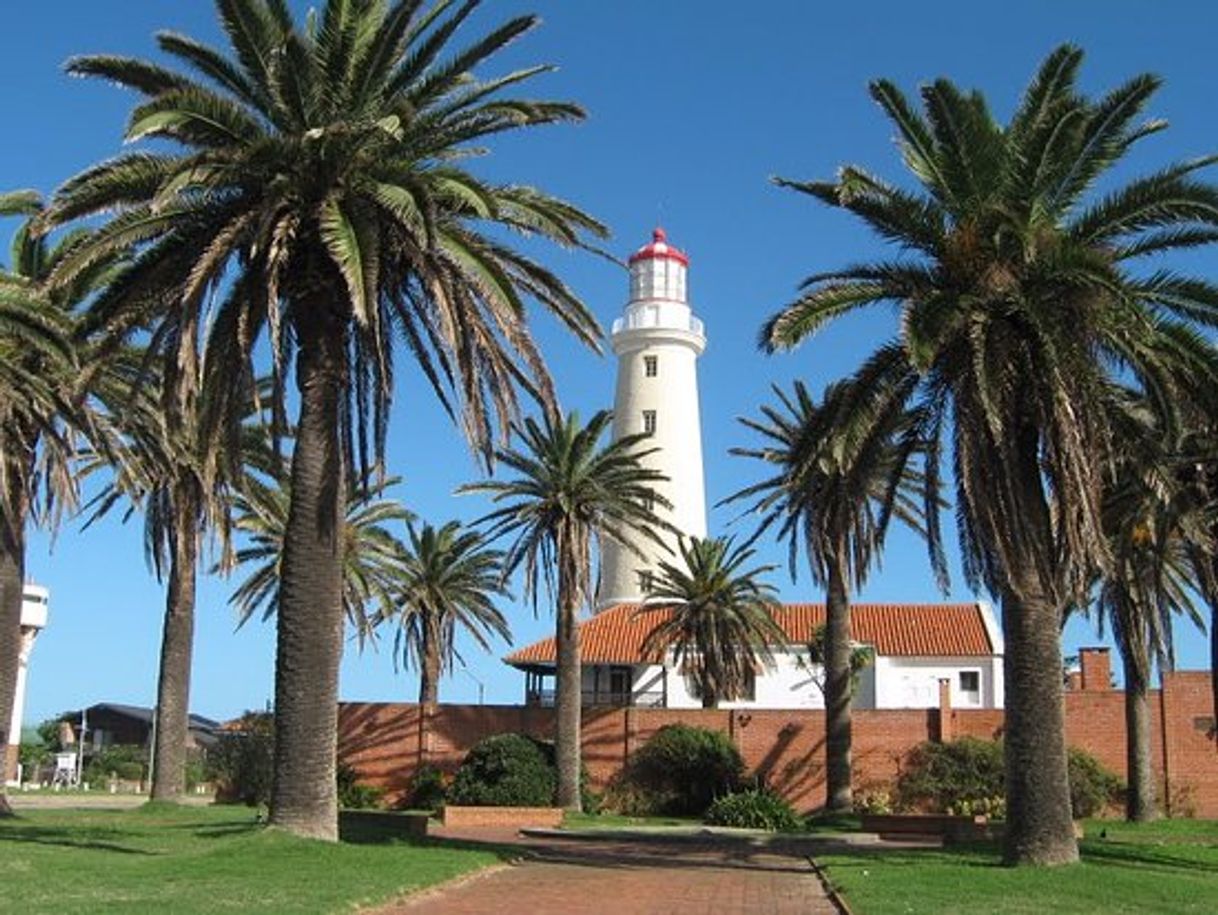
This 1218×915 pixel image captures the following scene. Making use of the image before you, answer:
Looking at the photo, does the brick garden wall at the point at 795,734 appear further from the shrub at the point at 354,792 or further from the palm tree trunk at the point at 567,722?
the palm tree trunk at the point at 567,722

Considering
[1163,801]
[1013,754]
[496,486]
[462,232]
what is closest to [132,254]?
[462,232]

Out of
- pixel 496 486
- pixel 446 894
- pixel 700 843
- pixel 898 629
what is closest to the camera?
pixel 446 894

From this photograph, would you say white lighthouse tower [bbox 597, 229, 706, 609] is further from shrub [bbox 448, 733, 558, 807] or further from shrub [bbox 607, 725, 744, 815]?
shrub [bbox 448, 733, 558, 807]

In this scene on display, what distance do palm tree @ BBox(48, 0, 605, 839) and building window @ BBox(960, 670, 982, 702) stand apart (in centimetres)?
4031

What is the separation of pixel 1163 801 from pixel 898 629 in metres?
18.4

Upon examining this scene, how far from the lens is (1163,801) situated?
140 ft

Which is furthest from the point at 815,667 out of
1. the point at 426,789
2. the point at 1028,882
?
the point at 1028,882

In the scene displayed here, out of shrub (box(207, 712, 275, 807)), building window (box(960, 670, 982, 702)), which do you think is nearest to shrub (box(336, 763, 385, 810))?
shrub (box(207, 712, 275, 807))

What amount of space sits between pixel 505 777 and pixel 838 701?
29.3 ft

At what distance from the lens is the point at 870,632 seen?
60.2 metres

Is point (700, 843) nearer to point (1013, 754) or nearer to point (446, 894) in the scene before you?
point (1013, 754)

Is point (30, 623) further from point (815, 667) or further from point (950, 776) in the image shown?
point (950, 776)

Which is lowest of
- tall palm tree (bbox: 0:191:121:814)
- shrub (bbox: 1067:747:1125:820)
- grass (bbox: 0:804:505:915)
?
grass (bbox: 0:804:505:915)

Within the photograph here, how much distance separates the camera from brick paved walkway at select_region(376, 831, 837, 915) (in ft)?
51.2
